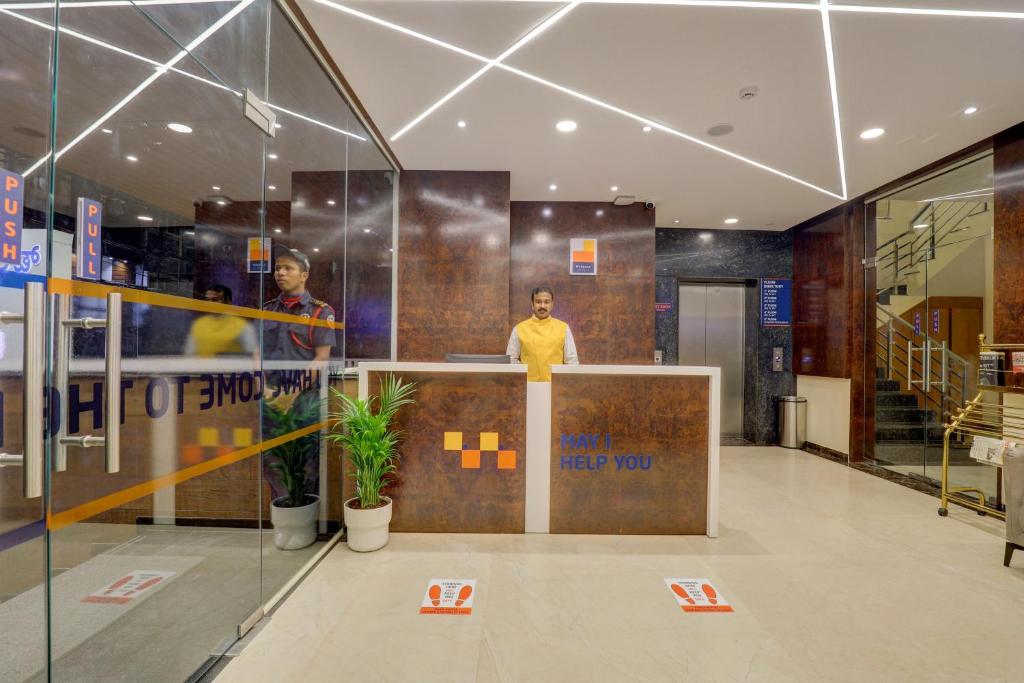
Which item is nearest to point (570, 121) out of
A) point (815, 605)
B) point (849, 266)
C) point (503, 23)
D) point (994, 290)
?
point (503, 23)

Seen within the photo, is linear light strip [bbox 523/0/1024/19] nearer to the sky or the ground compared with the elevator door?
nearer to the sky

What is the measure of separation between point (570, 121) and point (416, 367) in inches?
90.1

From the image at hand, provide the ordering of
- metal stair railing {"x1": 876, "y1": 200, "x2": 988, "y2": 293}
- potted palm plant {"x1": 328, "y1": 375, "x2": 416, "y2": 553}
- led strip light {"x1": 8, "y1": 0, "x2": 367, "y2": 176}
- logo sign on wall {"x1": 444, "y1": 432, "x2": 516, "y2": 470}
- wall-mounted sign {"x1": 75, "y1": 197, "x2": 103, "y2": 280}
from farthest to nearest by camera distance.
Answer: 1. metal stair railing {"x1": 876, "y1": 200, "x2": 988, "y2": 293}
2. logo sign on wall {"x1": 444, "y1": 432, "x2": 516, "y2": 470}
3. potted palm plant {"x1": 328, "y1": 375, "x2": 416, "y2": 553}
4. wall-mounted sign {"x1": 75, "y1": 197, "x2": 103, "y2": 280}
5. led strip light {"x1": 8, "y1": 0, "x2": 367, "y2": 176}

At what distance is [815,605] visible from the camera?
2.42m

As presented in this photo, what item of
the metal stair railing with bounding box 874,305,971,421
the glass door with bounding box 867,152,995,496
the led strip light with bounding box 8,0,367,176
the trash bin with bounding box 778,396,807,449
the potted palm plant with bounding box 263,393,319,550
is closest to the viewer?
the led strip light with bounding box 8,0,367,176

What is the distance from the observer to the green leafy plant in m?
2.98

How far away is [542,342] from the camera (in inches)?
179

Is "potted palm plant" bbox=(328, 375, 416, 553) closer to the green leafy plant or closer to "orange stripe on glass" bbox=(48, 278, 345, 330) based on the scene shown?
the green leafy plant

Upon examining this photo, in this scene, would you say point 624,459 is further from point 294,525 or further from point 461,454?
point 294,525

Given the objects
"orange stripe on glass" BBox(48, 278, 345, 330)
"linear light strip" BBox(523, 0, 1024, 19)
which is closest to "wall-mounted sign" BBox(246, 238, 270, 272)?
"orange stripe on glass" BBox(48, 278, 345, 330)

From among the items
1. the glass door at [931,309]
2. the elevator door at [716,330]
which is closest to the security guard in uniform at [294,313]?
the elevator door at [716,330]

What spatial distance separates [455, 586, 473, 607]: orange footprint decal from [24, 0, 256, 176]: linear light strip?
234 cm

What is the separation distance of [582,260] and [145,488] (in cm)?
491

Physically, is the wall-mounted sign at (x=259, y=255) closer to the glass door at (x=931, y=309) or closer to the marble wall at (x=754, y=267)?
the marble wall at (x=754, y=267)
